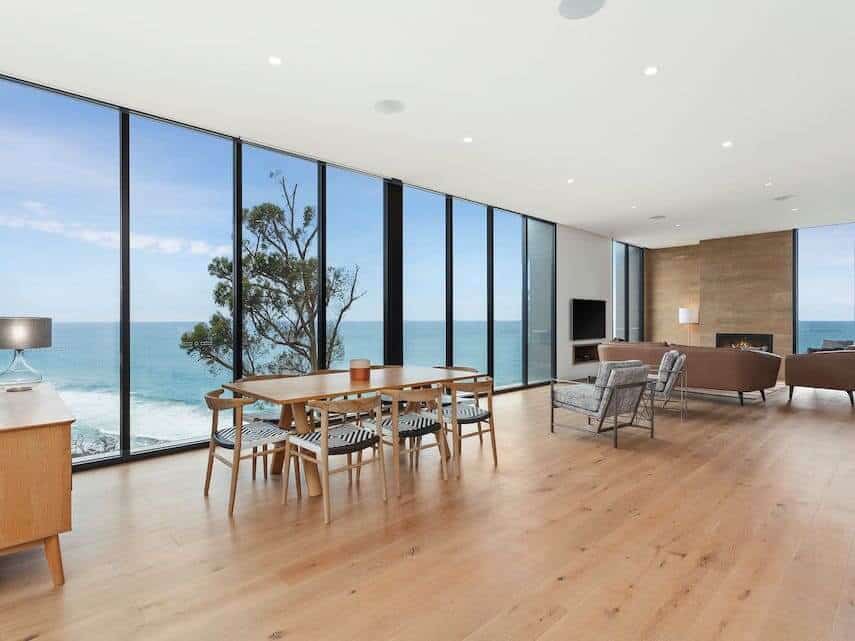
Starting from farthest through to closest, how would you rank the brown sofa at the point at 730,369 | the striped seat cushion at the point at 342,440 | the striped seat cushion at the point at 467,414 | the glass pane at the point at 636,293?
the glass pane at the point at 636,293 < the brown sofa at the point at 730,369 < the striped seat cushion at the point at 467,414 < the striped seat cushion at the point at 342,440

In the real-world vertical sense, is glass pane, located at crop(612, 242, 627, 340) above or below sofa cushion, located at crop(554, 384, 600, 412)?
above

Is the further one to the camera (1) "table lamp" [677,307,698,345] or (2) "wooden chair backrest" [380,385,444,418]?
(1) "table lamp" [677,307,698,345]

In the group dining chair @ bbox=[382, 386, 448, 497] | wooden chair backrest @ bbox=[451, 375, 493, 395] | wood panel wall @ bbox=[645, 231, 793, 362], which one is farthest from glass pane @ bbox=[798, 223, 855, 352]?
dining chair @ bbox=[382, 386, 448, 497]

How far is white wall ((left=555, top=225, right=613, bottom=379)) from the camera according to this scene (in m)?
9.84

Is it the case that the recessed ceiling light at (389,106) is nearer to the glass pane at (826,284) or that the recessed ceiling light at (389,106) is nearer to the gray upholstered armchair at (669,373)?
the gray upholstered armchair at (669,373)

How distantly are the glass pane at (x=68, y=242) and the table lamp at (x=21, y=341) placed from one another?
2.46 ft

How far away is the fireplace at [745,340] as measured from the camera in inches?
413

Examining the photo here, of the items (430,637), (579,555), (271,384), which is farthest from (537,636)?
(271,384)

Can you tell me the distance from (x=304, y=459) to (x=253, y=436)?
0.40 meters

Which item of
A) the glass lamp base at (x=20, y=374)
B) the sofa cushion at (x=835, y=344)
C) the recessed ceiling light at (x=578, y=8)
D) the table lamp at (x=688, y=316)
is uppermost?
the recessed ceiling light at (x=578, y=8)

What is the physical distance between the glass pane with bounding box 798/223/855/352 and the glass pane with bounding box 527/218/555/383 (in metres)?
5.04

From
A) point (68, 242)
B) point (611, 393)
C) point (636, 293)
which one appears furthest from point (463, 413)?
point (636, 293)

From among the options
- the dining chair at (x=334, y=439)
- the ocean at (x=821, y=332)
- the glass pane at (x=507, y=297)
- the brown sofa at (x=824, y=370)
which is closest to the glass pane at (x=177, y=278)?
the dining chair at (x=334, y=439)

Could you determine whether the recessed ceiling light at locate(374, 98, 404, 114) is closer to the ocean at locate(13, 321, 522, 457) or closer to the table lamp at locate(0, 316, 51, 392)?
the ocean at locate(13, 321, 522, 457)
